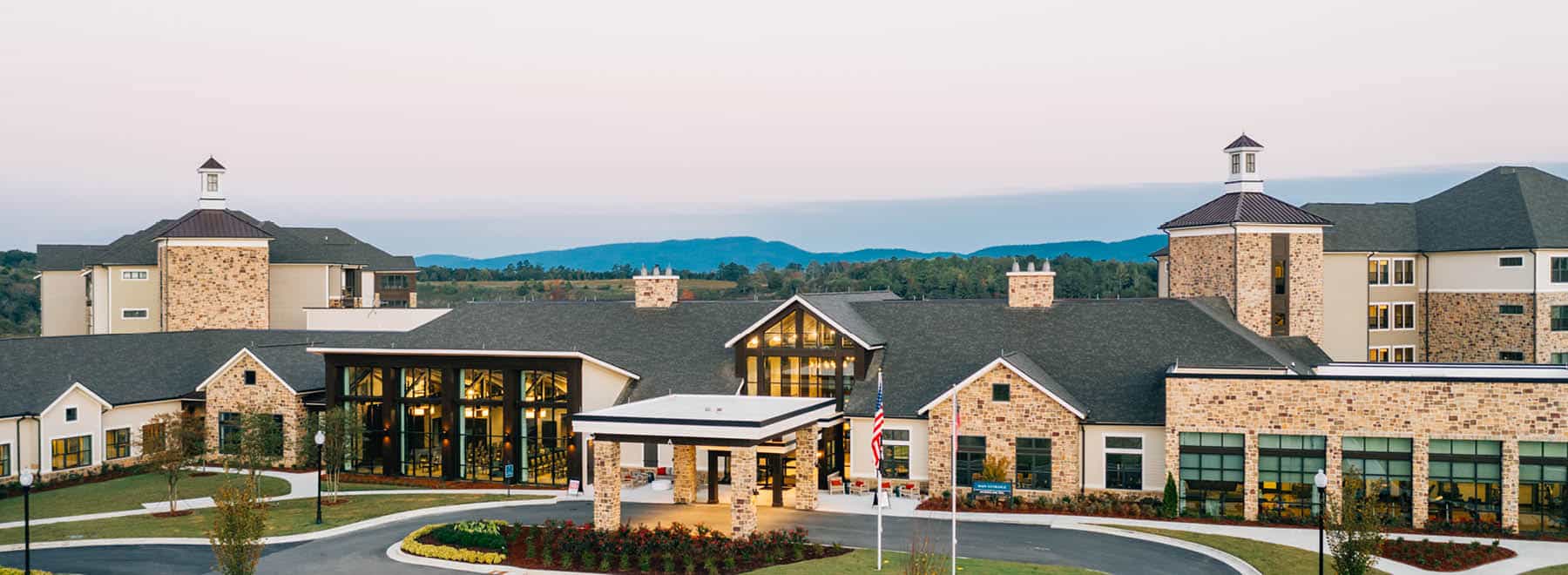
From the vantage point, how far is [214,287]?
57.7 metres

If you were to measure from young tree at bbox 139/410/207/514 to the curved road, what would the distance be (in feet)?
18.3

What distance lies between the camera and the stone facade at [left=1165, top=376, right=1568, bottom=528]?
99.6 feet

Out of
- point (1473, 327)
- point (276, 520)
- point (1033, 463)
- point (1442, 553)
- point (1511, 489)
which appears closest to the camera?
point (1442, 553)

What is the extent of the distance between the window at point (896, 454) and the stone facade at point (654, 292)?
42.9 feet

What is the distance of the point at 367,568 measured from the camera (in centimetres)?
2792

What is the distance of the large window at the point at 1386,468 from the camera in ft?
103

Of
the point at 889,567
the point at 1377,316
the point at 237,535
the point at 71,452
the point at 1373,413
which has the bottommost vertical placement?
the point at 889,567

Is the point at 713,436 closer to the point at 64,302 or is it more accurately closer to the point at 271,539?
the point at 271,539

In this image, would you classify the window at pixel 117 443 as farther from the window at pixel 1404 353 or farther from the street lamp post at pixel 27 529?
the window at pixel 1404 353

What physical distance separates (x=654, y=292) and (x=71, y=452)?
851 inches

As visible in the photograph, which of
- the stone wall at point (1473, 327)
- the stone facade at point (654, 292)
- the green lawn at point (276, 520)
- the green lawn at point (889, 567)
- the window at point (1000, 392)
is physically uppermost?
the stone facade at point (654, 292)

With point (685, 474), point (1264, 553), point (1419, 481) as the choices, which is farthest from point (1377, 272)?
point (685, 474)

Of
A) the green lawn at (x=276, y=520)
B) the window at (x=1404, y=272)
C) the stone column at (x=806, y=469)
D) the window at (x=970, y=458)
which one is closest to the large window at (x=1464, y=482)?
the window at (x=970, y=458)

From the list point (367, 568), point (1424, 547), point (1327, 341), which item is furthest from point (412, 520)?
point (1327, 341)
